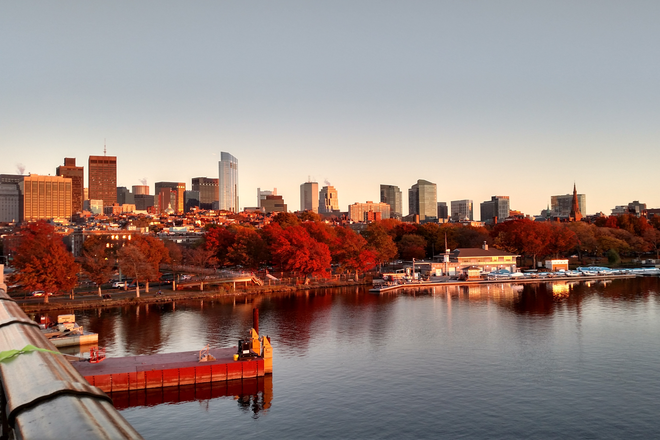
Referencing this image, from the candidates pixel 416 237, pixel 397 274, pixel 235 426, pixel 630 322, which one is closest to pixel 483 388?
pixel 235 426

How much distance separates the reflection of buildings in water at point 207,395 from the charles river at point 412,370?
0.11m

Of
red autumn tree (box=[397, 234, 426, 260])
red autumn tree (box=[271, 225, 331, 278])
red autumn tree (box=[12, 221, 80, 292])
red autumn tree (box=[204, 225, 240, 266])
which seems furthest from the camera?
red autumn tree (box=[397, 234, 426, 260])

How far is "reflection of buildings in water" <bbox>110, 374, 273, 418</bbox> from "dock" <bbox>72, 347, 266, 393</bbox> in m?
0.36

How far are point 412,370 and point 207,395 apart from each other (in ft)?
44.2

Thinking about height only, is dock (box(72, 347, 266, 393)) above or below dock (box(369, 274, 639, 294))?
below

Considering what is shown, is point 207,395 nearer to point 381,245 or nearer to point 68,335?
point 68,335

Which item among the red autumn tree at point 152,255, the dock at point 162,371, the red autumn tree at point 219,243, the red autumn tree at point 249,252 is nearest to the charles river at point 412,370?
the dock at point 162,371

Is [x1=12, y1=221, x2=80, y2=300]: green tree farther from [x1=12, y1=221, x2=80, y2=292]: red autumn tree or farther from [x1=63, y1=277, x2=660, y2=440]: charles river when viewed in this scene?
[x1=63, y1=277, x2=660, y2=440]: charles river

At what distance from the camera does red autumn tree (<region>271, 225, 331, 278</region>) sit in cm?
8338

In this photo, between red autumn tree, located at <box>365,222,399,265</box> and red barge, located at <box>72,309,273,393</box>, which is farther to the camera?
red autumn tree, located at <box>365,222,399,265</box>

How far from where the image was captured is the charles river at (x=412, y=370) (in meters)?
25.7

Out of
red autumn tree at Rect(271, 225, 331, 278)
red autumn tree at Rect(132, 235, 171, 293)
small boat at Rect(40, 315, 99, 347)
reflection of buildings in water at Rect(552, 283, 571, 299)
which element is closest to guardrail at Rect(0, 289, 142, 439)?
small boat at Rect(40, 315, 99, 347)

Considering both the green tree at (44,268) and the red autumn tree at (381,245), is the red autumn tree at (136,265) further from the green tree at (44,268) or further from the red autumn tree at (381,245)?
the red autumn tree at (381,245)

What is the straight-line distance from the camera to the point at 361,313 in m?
59.7
